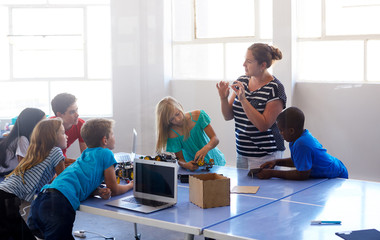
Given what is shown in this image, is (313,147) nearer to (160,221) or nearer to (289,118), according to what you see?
(289,118)

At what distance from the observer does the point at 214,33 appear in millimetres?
4438

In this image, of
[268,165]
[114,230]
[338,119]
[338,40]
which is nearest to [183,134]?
[268,165]

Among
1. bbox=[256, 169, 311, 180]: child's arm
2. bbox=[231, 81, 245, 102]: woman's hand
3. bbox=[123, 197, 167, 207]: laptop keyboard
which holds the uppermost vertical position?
bbox=[231, 81, 245, 102]: woman's hand

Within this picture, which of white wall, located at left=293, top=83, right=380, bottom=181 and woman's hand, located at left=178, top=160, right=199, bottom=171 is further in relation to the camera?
white wall, located at left=293, top=83, right=380, bottom=181

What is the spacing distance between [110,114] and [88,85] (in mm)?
285

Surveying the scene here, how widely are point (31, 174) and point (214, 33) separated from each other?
2.09 meters

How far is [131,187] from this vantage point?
2980 millimetres

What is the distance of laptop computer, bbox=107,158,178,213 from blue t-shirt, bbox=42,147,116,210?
0.17 m

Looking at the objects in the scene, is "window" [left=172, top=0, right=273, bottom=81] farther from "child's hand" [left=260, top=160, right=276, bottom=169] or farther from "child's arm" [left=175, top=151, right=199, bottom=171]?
"child's hand" [left=260, top=160, right=276, bottom=169]

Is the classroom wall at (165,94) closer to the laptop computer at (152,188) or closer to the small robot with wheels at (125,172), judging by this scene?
the small robot with wheels at (125,172)

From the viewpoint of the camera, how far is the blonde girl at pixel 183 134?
11.8 feet

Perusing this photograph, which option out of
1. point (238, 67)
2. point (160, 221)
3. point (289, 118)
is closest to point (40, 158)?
point (160, 221)

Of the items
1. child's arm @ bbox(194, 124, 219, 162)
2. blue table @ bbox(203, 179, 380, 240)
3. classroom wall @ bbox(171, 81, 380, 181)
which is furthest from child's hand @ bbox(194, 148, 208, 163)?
blue table @ bbox(203, 179, 380, 240)

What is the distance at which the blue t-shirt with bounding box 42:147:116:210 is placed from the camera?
2705mm
